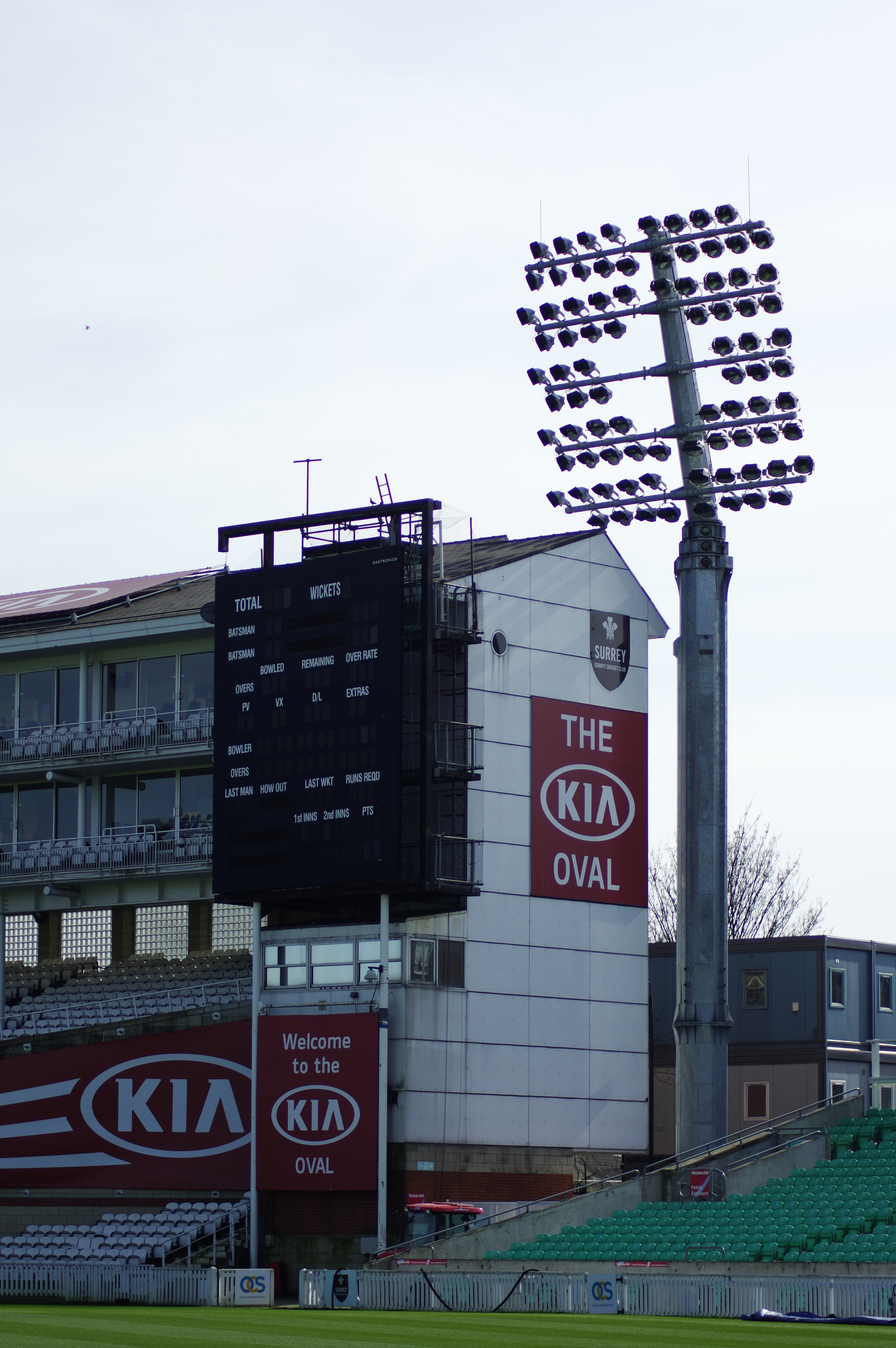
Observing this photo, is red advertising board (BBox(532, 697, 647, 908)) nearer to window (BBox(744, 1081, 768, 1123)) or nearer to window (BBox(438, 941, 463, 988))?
window (BBox(438, 941, 463, 988))

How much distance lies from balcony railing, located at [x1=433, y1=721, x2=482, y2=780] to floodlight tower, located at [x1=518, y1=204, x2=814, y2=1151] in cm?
513

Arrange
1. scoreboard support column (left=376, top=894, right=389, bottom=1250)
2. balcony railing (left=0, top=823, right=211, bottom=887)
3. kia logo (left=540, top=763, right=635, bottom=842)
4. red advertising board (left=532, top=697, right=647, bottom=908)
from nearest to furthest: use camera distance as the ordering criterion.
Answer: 1. scoreboard support column (left=376, top=894, right=389, bottom=1250)
2. red advertising board (left=532, top=697, right=647, bottom=908)
3. kia logo (left=540, top=763, right=635, bottom=842)
4. balcony railing (left=0, top=823, right=211, bottom=887)

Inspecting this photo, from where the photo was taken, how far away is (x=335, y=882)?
51938 millimetres

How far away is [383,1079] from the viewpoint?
5156 centimetres

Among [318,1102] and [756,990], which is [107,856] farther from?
[756,990]

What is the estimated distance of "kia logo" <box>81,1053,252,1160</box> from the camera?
55156 mm

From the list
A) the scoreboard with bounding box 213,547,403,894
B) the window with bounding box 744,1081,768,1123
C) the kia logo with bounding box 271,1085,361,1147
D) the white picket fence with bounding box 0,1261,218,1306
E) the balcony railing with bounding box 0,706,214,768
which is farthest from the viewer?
the balcony railing with bounding box 0,706,214,768

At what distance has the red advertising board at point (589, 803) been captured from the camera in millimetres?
56344

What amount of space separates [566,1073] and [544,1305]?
45.2 feet

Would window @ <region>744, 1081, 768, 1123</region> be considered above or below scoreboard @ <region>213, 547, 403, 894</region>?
below

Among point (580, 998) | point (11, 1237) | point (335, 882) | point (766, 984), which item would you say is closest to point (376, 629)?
point (335, 882)

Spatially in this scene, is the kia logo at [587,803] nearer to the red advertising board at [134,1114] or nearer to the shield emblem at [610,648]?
the shield emblem at [610,648]

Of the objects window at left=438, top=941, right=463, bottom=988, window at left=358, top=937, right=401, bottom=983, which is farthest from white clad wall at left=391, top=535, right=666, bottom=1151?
window at left=358, top=937, right=401, bottom=983

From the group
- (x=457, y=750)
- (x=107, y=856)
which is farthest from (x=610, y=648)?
(x=107, y=856)
